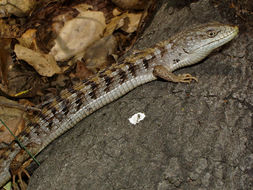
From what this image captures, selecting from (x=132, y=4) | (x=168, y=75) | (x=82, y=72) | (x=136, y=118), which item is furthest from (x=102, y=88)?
(x=132, y=4)

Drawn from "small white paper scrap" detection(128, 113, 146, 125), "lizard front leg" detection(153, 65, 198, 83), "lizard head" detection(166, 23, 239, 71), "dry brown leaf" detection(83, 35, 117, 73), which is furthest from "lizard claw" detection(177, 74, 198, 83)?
"dry brown leaf" detection(83, 35, 117, 73)

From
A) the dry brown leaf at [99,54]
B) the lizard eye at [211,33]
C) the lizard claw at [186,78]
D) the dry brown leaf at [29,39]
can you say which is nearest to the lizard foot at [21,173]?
the dry brown leaf at [99,54]

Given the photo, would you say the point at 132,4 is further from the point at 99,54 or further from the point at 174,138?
the point at 174,138

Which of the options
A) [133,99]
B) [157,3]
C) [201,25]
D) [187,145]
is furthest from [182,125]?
[157,3]

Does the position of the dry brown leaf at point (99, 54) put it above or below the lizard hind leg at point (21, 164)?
above

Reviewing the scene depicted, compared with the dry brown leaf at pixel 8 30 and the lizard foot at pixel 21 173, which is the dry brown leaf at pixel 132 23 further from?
the lizard foot at pixel 21 173

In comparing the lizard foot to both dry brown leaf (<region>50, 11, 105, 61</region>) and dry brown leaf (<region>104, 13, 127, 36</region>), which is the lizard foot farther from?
dry brown leaf (<region>104, 13, 127, 36</region>)
